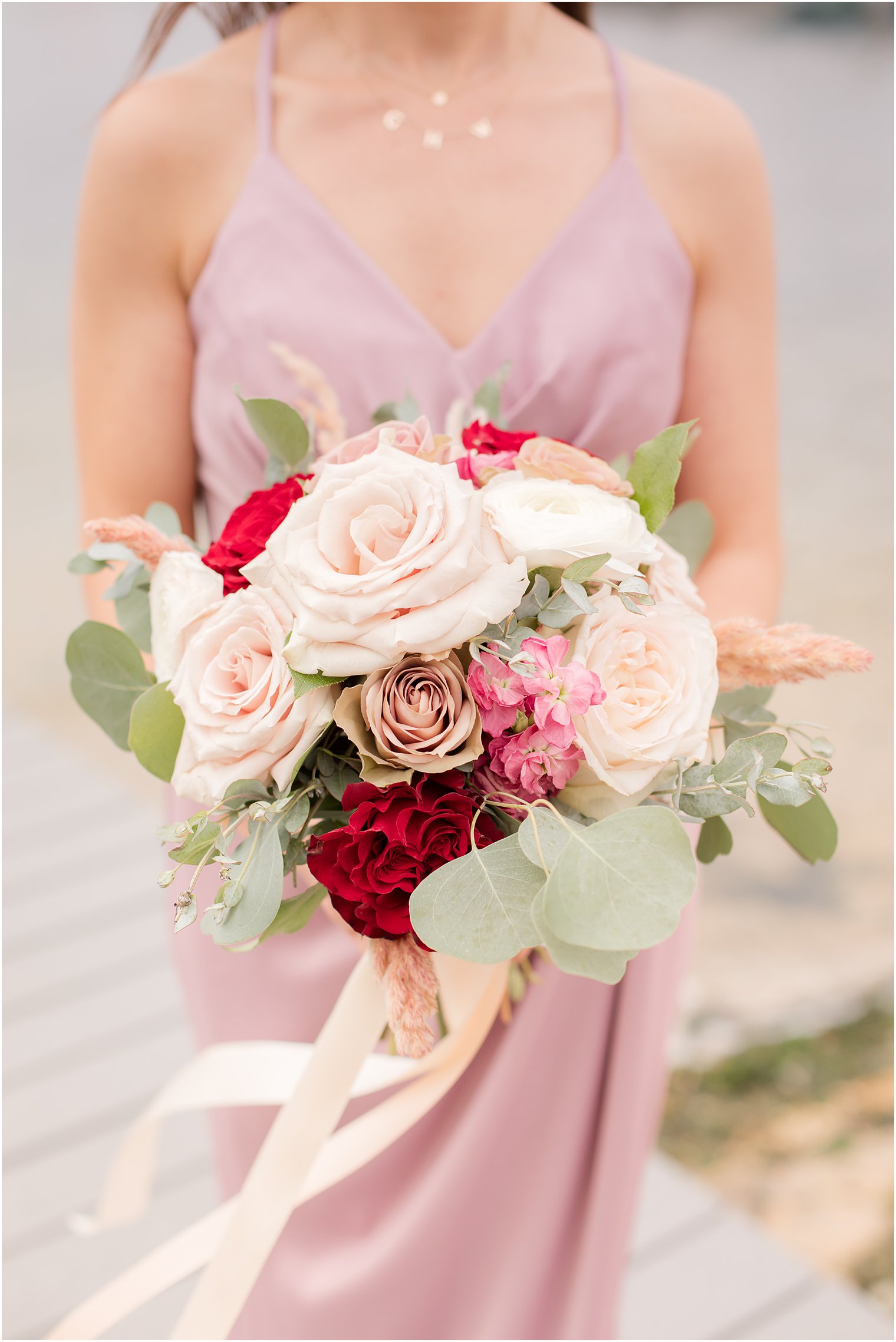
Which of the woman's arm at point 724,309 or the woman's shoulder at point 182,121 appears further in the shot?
the woman's arm at point 724,309

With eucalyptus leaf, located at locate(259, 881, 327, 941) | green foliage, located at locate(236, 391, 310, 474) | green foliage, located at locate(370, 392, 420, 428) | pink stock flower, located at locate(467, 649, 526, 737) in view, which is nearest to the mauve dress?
green foliage, located at locate(370, 392, 420, 428)

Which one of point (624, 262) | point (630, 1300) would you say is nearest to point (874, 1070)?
point (630, 1300)

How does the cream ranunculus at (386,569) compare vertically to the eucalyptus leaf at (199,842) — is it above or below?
above

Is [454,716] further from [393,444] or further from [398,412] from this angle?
[398,412]

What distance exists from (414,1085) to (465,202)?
104cm

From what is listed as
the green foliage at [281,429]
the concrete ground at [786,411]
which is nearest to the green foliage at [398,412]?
the green foliage at [281,429]

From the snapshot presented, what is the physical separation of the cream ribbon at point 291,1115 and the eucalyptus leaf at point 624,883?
334 millimetres

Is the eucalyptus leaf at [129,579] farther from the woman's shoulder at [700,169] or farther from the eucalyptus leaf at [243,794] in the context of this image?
the woman's shoulder at [700,169]

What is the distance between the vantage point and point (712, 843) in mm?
1003

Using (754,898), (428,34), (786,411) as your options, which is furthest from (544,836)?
(786,411)

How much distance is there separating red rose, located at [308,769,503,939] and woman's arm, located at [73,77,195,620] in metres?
0.67

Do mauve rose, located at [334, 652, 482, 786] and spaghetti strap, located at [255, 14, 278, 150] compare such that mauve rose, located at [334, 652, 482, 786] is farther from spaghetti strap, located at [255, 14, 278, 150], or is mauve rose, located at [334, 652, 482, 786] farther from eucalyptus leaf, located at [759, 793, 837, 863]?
spaghetti strap, located at [255, 14, 278, 150]

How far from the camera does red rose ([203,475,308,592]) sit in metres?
0.91

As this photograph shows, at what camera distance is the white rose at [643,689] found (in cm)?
82
